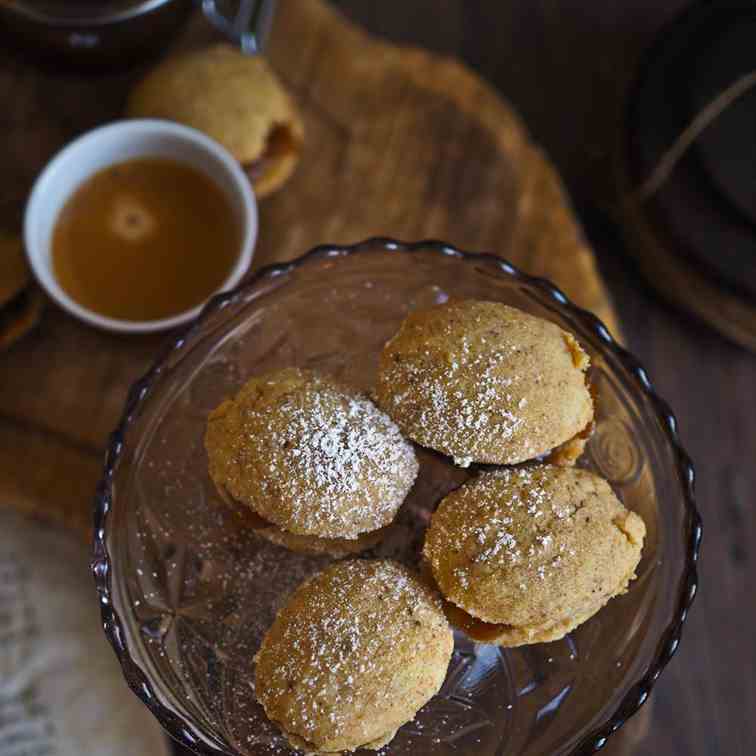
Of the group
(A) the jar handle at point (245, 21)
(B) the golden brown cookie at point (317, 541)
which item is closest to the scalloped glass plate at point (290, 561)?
(B) the golden brown cookie at point (317, 541)

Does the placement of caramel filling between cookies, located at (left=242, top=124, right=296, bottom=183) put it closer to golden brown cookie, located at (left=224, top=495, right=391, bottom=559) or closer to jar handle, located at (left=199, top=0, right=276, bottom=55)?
jar handle, located at (left=199, top=0, right=276, bottom=55)

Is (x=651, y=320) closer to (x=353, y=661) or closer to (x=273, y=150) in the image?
(x=273, y=150)

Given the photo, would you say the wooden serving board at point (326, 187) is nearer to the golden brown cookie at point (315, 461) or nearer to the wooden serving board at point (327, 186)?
the wooden serving board at point (327, 186)

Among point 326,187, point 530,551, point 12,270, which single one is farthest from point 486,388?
point 12,270

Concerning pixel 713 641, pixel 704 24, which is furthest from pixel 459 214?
pixel 713 641

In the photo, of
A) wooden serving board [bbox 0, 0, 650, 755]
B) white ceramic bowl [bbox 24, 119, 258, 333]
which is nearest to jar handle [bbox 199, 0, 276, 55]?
wooden serving board [bbox 0, 0, 650, 755]

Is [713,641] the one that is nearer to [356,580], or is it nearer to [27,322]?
[356,580]
